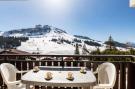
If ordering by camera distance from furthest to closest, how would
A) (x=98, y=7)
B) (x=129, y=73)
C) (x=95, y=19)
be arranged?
(x=95, y=19)
(x=98, y=7)
(x=129, y=73)

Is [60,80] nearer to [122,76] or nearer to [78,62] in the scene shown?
[78,62]

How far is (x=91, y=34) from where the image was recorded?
195 feet

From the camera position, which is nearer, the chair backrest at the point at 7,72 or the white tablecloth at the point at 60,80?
the white tablecloth at the point at 60,80

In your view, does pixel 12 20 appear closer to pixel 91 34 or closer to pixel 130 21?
pixel 91 34

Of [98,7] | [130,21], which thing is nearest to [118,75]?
[98,7]

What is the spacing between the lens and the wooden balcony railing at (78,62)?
5.89 meters

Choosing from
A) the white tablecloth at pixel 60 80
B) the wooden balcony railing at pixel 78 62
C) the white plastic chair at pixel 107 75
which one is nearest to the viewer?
the white tablecloth at pixel 60 80

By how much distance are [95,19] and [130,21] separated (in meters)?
6.81

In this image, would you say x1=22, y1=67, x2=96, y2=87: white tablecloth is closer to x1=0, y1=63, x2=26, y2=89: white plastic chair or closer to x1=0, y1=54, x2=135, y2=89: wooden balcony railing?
x1=0, y1=63, x2=26, y2=89: white plastic chair

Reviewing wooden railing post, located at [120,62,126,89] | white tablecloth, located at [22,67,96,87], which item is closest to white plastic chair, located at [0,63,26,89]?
white tablecloth, located at [22,67,96,87]

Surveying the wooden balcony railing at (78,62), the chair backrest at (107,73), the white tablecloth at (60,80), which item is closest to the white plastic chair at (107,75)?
the chair backrest at (107,73)

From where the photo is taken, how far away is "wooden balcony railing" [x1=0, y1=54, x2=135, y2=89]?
5.89 meters

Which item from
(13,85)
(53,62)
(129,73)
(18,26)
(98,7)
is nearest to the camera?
(13,85)

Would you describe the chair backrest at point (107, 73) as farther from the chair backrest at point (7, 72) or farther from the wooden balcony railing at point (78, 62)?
the chair backrest at point (7, 72)
